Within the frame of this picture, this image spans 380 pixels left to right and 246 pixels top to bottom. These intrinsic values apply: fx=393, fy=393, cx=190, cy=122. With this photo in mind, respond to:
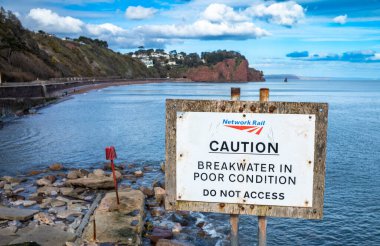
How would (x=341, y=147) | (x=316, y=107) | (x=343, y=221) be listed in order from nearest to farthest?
1. (x=316, y=107)
2. (x=343, y=221)
3. (x=341, y=147)

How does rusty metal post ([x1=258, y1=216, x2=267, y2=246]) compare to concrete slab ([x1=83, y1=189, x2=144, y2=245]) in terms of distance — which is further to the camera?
concrete slab ([x1=83, y1=189, x2=144, y2=245])

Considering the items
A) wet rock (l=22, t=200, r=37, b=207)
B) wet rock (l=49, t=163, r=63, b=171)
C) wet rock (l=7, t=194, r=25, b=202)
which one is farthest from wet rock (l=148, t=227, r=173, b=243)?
wet rock (l=49, t=163, r=63, b=171)

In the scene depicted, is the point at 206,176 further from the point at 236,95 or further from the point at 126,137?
the point at 126,137

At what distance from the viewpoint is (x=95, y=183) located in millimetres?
16016

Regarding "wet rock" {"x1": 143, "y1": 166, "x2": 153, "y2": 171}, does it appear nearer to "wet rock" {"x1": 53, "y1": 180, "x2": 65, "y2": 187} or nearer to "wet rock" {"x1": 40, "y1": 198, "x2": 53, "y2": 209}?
"wet rock" {"x1": 53, "y1": 180, "x2": 65, "y2": 187}

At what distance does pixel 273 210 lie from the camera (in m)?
3.60

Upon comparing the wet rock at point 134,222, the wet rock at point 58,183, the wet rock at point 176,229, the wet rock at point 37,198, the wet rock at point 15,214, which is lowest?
the wet rock at point 58,183

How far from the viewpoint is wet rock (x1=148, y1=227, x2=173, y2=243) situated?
10.5 meters

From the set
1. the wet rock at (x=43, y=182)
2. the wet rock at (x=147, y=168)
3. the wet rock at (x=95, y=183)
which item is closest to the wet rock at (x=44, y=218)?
the wet rock at (x=95, y=183)

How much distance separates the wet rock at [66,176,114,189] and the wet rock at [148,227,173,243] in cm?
532

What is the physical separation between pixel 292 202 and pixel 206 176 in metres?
0.82

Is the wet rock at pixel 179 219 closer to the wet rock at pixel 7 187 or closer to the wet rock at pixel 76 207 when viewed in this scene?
the wet rock at pixel 76 207

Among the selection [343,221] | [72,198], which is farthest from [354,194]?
[72,198]

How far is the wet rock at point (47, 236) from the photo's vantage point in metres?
8.98
